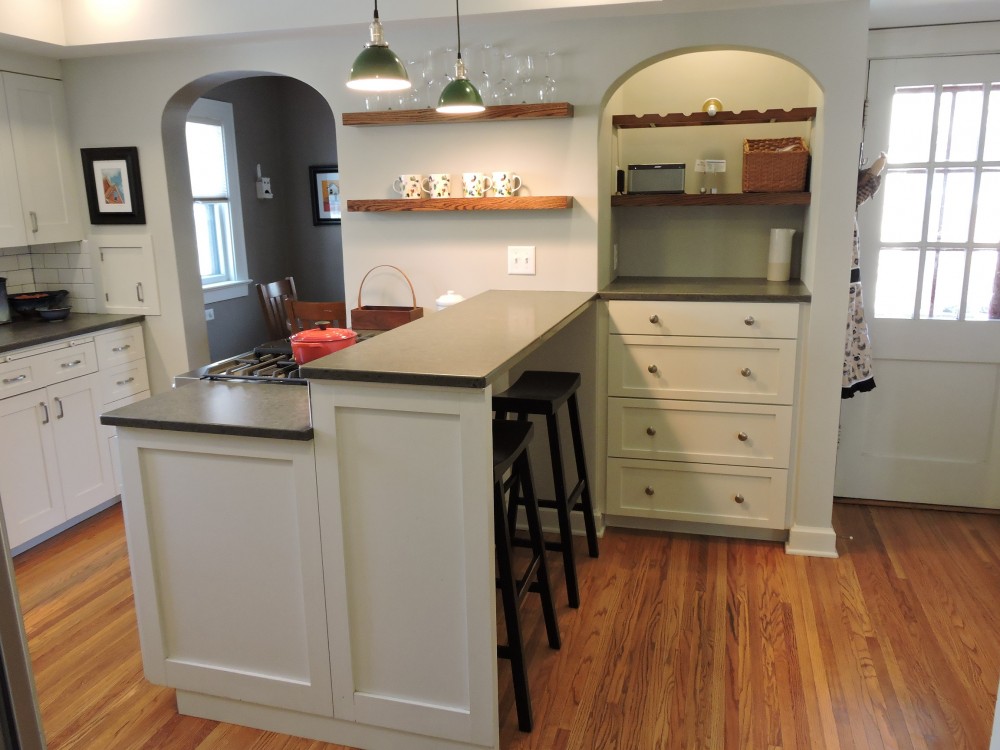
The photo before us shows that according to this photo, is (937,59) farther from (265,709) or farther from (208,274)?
(208,274)

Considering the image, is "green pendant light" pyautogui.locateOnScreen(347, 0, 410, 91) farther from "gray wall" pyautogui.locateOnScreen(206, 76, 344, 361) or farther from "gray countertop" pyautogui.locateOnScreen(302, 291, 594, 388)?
"gray wall" pyautogui.locateOnScreen(206, 76, 344, 361)

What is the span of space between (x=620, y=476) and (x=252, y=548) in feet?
5.80

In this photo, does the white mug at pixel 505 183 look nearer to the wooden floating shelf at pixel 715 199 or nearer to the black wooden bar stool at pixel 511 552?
the wooden floating shelf at pixel 715 199

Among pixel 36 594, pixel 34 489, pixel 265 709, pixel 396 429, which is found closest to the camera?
pixel 396 429

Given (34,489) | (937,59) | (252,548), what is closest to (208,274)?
(34,489)

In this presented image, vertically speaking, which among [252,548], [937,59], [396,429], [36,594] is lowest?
[36,594]

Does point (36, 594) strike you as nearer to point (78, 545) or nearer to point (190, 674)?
point (78, 545)

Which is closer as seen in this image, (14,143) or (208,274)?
(14,143)

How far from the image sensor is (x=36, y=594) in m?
2.92

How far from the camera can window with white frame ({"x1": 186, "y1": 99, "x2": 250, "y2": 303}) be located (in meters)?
5.27

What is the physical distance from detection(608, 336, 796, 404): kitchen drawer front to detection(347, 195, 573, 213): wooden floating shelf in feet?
1.97

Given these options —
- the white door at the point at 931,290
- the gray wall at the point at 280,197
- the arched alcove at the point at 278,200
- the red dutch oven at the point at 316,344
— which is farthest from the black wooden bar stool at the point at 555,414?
the gray wall at the point at 280,197

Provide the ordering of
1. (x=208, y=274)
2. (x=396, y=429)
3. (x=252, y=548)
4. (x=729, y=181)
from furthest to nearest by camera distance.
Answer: (x=208, y=274), (x=729, y=181), (x=252, y=548), (x=396, y=429)

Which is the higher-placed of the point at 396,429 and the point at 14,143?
the point at 14,143
